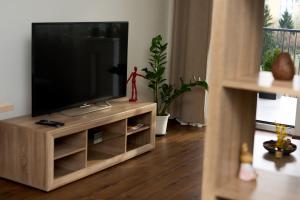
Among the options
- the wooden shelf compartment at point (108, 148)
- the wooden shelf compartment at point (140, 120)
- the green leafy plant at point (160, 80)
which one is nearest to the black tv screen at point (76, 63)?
the wooden shelf compartment at point (140, 120)

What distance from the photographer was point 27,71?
404 cm

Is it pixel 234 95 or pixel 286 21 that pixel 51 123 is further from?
pixel 286 21

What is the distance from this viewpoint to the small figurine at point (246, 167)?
5.31 feet

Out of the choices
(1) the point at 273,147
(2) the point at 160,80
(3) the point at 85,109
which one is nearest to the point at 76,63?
(3) the point at 85,109

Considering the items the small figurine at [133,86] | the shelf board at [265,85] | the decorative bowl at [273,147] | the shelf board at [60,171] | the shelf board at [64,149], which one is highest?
the shelf board at [265,85]

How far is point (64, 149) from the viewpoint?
387cm

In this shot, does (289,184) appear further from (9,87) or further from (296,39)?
(296,39)

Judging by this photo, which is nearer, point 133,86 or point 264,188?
point 264,188

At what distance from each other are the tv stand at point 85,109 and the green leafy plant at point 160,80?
0.81 metres

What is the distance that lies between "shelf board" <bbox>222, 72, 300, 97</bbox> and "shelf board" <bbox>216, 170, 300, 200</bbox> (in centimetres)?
33

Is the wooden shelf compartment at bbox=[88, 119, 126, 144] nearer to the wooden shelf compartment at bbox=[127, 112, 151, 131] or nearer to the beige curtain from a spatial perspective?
the wooden shelf compartment at bbox=[127, 112, 151, 131]

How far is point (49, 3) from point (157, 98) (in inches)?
73.6

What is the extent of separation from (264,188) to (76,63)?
2.73 m

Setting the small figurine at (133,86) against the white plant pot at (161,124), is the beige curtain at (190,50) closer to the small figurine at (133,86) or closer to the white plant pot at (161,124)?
the white plant pot at (161,124)
